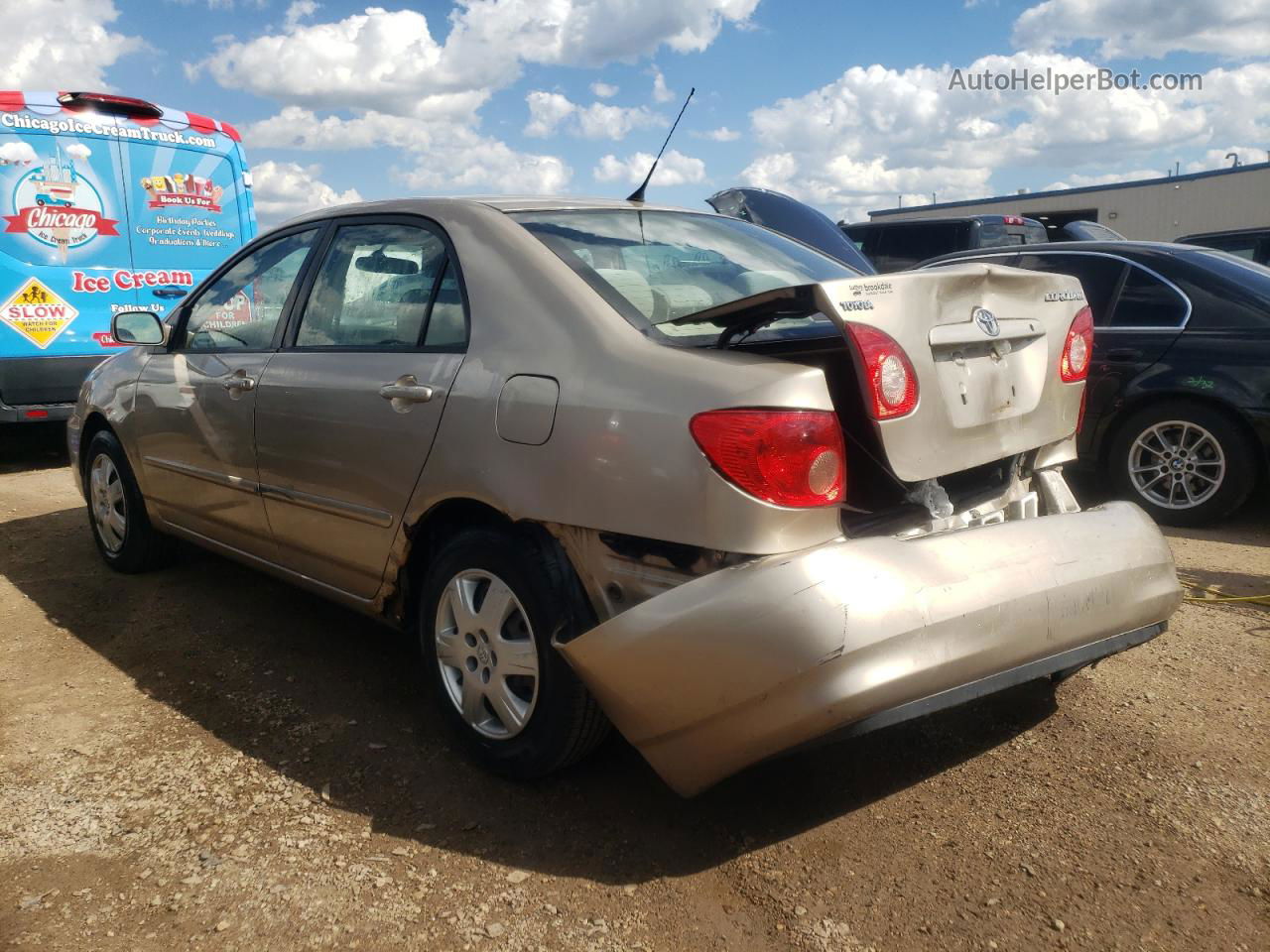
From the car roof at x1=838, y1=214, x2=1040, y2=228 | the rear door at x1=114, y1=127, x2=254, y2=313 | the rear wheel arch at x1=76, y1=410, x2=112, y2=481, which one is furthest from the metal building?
the rear wheel arch at x1=76, y1=410, x2=112, y2=481

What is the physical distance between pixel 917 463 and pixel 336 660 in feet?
7.92

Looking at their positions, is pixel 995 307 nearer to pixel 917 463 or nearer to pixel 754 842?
pixel 917 463

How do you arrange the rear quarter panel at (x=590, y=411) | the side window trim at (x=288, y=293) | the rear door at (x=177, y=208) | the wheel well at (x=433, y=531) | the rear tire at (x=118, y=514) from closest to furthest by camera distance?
the rear quarter panel at (x=590, y=411), the wheel well at (x=433, y=531), the side window trim at (x=288, y=293), the rear tire at (x=118, y=514), the rear door at (x=177, y=208)

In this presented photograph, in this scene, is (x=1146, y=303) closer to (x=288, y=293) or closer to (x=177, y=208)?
(x=288, y=293)

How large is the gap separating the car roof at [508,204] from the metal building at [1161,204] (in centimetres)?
2475

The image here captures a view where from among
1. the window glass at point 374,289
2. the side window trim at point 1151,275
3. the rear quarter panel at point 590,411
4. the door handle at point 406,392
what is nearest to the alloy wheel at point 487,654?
the rear quarter panel at point 590,411

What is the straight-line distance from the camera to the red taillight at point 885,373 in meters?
2.36

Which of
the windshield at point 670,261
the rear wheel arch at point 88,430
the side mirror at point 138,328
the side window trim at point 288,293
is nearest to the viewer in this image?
the windshield at point 670,261

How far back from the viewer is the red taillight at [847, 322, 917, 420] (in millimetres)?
2361

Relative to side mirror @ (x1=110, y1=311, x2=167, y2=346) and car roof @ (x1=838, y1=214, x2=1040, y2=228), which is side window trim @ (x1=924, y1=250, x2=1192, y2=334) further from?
car roof @ (x1=838, y1=214, x2=1040, y2=228)

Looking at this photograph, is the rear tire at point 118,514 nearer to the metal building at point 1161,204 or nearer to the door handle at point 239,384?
the door handle at point 239,384

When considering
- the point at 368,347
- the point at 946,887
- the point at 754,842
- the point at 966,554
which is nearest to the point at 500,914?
the point at 754,842

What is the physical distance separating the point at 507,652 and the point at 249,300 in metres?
2.09

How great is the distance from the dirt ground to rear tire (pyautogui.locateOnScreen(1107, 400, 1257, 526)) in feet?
6.41
